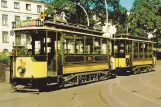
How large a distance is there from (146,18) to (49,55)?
149ft

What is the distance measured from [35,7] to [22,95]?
55.6 metres

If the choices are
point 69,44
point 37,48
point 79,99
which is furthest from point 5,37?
point 79,99

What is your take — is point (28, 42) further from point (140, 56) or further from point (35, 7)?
point (35, 7)

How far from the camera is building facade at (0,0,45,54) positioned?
63781 mm

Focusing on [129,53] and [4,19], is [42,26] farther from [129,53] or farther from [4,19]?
[4,19]

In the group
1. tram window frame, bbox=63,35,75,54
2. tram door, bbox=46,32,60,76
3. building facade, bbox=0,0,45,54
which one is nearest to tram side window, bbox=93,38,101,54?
tram window frame, bbox=63,35,75,54

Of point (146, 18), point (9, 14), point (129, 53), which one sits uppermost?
point (9, 14)

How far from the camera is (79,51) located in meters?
19.6

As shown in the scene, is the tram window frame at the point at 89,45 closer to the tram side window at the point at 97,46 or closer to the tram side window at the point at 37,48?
the tram side window at the point at 97,46

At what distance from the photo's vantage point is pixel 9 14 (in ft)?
213

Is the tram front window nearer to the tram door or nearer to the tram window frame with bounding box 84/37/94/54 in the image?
the tram door

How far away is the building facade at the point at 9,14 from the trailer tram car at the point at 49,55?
45272mm

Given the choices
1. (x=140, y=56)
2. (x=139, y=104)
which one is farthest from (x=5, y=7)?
(x=139, y=104)

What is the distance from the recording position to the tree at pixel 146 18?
60562mm
